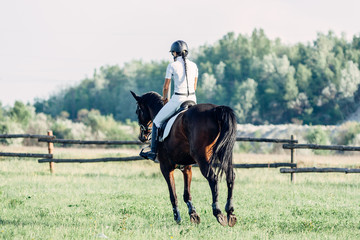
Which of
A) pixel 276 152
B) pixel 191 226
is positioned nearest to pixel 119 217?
pixel 191 226

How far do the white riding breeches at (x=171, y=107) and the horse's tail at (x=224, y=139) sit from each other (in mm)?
989

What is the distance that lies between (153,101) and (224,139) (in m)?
2.43

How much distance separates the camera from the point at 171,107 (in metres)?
7.80

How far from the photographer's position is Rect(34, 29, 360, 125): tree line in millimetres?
78812

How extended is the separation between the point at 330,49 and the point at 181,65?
85.7m

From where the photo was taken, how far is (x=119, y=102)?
99.4 metres

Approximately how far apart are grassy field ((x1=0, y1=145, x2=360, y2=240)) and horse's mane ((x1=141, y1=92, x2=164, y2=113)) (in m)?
1.84

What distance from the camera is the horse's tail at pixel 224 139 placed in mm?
6758

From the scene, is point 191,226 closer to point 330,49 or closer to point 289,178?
point 289,178

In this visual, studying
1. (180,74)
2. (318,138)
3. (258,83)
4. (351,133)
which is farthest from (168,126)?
(258,83)

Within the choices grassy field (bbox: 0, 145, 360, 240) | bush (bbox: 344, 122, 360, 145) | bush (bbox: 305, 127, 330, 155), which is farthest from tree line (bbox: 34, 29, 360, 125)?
grassy field (bbox: 0, 145, 360, 240)

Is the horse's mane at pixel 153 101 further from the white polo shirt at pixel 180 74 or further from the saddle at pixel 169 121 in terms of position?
the white polo shirt at pixel 180 74

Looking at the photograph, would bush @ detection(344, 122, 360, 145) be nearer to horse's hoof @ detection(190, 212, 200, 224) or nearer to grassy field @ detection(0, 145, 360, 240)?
grassy field @ detection(0, 145, 360, 240)

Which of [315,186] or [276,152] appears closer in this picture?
[315,186]
